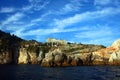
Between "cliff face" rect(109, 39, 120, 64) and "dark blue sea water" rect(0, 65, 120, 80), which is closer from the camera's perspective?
"dark blue sea water" rect(0, 65, 120, 80)

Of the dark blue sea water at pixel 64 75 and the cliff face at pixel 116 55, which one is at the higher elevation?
the cliff face at pixel 116 55

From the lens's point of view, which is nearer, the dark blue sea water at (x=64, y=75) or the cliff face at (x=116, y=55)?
the dark blue sea water at (x=64, y=75)

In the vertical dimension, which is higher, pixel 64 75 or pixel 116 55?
pixel 116 55

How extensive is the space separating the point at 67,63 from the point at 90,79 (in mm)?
64200

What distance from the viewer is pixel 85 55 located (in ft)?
422

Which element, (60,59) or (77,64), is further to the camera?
(77,64)

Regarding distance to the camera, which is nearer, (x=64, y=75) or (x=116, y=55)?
(x=64, y=75)

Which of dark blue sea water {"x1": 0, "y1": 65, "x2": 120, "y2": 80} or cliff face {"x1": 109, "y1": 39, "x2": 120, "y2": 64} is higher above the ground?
cliff face {"x1": 109, "y1": 39, "x2": 120, "y2": 64}

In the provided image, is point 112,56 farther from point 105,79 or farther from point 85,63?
point 105,79

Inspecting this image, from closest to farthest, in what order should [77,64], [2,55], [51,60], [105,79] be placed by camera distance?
1. [105,79]
2. [51,60]
3. [77,64]
4. [2,55]

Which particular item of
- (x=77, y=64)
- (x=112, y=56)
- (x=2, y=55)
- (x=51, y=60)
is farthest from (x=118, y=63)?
(x=2, y=55)

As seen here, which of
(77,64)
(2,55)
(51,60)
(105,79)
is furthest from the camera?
(2,55)

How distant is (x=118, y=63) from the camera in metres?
117

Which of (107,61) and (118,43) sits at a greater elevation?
(118,43)
